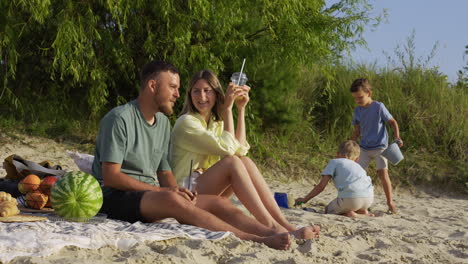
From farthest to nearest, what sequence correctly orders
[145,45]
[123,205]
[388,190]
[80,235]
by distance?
[145,45] < [388,190] < [123,205] < [80,235]

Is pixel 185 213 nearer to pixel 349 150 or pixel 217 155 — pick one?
pixel 217 155

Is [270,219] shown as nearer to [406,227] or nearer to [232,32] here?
Result: [406,227]

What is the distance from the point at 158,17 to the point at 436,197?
15.5 feet

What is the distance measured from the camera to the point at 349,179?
555cm

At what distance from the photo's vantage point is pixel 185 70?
7.86m

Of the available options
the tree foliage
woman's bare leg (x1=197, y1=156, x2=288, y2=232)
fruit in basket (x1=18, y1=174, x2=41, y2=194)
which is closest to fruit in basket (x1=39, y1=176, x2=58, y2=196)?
fruit in basket (x1=18, y1=174, x2=41, y2=194)

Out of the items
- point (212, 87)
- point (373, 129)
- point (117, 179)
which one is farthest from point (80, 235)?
point (373, 129)

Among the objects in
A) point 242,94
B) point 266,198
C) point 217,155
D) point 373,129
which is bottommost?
point 266,198

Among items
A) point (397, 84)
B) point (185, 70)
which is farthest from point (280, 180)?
point (397, 84)

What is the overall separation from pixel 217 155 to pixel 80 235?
1.34m

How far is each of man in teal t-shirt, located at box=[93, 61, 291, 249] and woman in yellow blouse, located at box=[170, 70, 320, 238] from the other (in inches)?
5.8

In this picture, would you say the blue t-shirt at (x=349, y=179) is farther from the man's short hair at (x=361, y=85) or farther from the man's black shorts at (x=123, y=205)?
the man's black shorts at (x=123, y=205)

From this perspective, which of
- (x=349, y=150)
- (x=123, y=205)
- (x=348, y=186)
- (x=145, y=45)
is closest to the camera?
(x=123, y=205)

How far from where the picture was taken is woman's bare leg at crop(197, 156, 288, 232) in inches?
150
